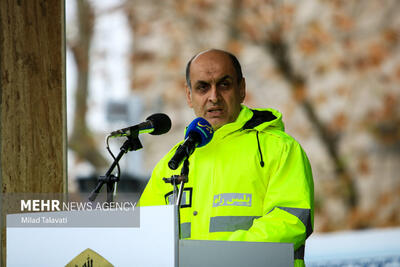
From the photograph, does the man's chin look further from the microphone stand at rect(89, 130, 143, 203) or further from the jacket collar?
the microphone stand at rect(89, 130, 143, 203)

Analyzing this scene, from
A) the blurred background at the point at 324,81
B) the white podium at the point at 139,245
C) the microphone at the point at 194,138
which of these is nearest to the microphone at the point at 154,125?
the microphone at the point at 194,138

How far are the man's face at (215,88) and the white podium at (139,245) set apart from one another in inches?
30.5

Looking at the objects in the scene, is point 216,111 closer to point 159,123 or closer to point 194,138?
point 159,123

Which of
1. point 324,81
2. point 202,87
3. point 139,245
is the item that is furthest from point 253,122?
point 324,81

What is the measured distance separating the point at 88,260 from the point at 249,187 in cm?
67

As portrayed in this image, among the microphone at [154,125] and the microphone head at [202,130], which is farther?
the microphone at [154,125]

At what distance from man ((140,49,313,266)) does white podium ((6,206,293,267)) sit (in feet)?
0.71

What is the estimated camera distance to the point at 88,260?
1.47 metres

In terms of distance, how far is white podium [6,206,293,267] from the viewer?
1370 millimetres

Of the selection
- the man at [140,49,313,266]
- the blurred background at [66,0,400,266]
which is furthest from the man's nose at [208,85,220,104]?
the blurred background at [66,0,400,266]

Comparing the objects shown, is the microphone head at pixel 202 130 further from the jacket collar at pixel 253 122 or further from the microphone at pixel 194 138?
the jacket collar at pixel 253 122

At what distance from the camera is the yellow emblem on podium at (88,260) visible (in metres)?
1.45

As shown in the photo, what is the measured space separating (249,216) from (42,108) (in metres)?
0.92

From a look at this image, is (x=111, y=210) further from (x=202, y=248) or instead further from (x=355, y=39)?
(x=355, y=39)
